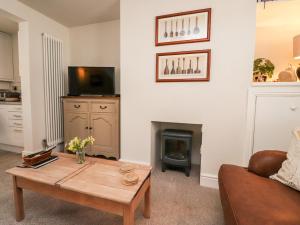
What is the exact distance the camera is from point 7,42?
11.7ft

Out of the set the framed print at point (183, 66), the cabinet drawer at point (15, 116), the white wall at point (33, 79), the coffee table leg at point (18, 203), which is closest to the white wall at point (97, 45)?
the white wall at point (33, 79)

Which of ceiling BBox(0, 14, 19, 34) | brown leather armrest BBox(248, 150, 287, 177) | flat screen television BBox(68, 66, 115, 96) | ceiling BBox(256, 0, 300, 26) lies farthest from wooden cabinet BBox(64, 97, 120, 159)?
ceiling BBox(256, 0, 300, 26)

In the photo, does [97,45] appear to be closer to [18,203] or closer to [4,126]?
[4,126]

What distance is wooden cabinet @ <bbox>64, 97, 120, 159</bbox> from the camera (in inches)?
104

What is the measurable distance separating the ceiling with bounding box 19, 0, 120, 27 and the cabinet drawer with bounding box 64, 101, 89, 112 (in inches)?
58.7

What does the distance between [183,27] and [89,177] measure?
6.32ft

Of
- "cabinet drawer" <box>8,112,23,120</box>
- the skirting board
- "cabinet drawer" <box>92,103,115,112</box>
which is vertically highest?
"cabinet drawer" <box>92,103,115,112</box>

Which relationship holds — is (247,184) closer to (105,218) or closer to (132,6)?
(105,218)

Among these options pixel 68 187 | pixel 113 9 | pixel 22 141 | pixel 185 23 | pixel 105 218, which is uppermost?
pixel 113 9

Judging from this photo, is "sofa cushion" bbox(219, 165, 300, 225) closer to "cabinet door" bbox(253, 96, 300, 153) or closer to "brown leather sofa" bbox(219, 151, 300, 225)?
"brown leather sofa" bbox(219, 151, 300, 225)

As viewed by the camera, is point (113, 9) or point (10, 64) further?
point (10, 64)

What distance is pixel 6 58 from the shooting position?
356 centimetres

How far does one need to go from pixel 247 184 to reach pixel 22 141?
3.45 metres

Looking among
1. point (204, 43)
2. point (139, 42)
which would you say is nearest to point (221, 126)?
point (204, 43)
